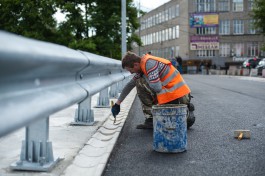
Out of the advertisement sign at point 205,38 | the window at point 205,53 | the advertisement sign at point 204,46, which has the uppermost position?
the advertisement sign at point 205,38

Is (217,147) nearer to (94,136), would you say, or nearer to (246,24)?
(94,136)

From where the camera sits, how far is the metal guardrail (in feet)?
7.00

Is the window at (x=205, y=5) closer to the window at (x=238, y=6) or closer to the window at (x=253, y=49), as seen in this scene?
the window at (x=238, y=6)

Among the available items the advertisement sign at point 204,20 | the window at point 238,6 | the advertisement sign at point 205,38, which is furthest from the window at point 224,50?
the window at point 238,6

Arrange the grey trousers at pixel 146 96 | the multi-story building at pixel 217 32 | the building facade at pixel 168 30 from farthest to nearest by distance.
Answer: the building facade at pixel 168 30 < the multi-story building at pixel 217 32 < the grey trousers at pixel 146 96

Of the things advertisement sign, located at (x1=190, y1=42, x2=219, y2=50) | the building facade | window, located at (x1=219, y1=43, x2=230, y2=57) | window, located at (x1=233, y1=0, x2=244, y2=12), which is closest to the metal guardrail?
the building facade

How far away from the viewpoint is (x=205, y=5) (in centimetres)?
7512

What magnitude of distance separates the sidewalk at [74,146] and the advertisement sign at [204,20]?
2722 inches

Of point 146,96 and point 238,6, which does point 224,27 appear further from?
point 146,96

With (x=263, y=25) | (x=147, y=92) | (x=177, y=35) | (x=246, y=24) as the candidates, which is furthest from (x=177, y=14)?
(x=147, y=92)

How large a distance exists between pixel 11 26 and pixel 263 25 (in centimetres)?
2436

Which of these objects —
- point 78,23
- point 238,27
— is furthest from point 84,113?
point 238,27

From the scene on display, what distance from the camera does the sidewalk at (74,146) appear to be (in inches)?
151

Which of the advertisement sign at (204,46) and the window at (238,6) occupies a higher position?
the window at (238,6)
